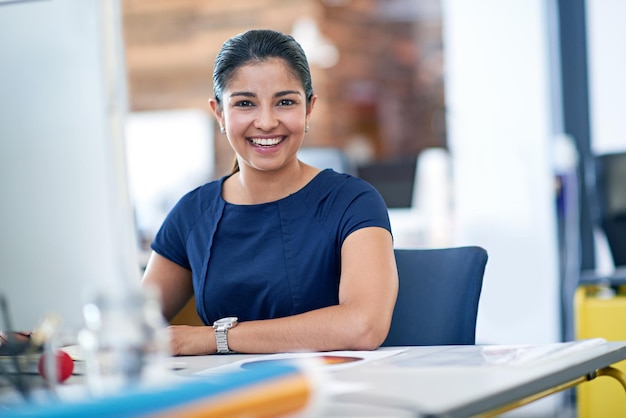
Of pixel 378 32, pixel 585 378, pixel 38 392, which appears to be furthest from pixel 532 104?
pixel 378 32

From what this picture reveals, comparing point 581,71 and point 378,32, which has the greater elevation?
point 378,32

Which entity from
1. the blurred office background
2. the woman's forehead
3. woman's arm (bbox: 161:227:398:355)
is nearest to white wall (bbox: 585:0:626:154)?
the blurred office background

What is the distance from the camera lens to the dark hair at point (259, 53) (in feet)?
6.05

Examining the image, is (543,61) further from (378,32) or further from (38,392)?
(378,32)

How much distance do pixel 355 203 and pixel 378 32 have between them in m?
7.49

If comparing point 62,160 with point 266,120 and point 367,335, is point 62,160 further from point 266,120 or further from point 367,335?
point 266,120

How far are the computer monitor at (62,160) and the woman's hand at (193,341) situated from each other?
76 centimetres

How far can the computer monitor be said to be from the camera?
77cm

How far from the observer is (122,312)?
0.80 meters

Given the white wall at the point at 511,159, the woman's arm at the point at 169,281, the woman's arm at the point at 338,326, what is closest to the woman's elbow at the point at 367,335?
the woman's arm at the point at 338,326

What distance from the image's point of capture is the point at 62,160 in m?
0.80

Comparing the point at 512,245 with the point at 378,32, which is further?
the point at 378,32

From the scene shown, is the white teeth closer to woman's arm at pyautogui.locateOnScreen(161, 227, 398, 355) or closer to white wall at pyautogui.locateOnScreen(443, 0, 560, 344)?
woman's arm at pyautogui.locateOnScreen(161, 227, 398, 355)

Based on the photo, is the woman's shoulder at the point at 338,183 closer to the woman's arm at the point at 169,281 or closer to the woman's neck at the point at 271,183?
the woman's neck at the point at 271,183
